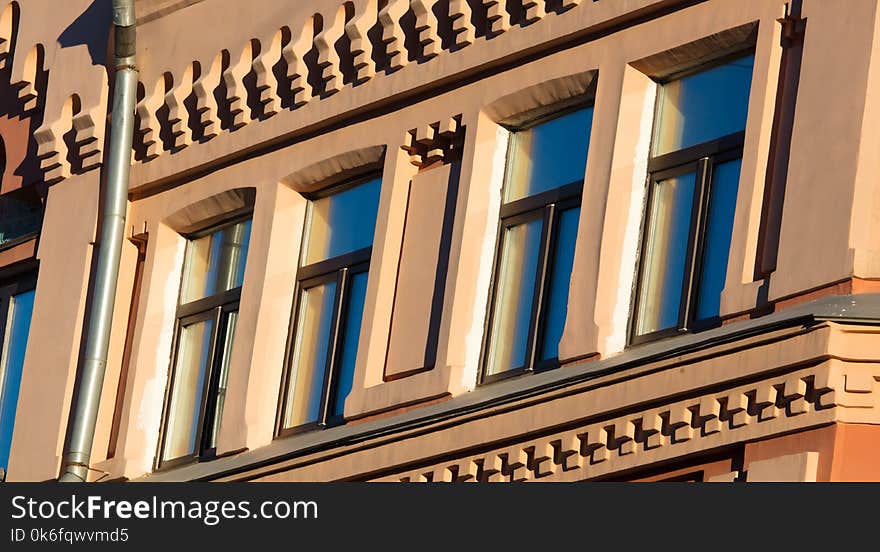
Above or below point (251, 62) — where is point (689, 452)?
below

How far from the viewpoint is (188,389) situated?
832 inches

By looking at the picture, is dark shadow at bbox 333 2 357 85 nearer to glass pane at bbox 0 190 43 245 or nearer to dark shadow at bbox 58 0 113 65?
dark shadow at bbox 58 0 113 65

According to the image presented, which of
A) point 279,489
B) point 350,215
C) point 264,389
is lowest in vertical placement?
point 279,489

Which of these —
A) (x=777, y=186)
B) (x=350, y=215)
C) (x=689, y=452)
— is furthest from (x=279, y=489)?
(x=350, y=215)

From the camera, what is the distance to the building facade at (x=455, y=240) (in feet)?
55.5

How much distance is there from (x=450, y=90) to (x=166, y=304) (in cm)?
301

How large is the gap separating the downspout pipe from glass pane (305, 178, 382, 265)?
1.57 m

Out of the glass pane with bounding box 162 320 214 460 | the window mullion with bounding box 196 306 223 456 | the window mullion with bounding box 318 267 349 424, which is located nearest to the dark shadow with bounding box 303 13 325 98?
the window mullion with bounding box 318 267 349 424

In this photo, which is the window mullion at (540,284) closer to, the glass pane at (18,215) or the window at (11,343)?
the window at (11,343)

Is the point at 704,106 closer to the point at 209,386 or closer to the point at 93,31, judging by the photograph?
the point at 209,386

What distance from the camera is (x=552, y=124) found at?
19234 millimetres

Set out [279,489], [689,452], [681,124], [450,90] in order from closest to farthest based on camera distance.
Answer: [279,489] < [689,452] < [681,124] < [450,90]

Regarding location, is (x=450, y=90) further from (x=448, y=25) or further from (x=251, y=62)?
(x=251, y=62)

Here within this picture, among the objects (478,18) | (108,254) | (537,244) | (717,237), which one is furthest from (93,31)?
(717,237)
